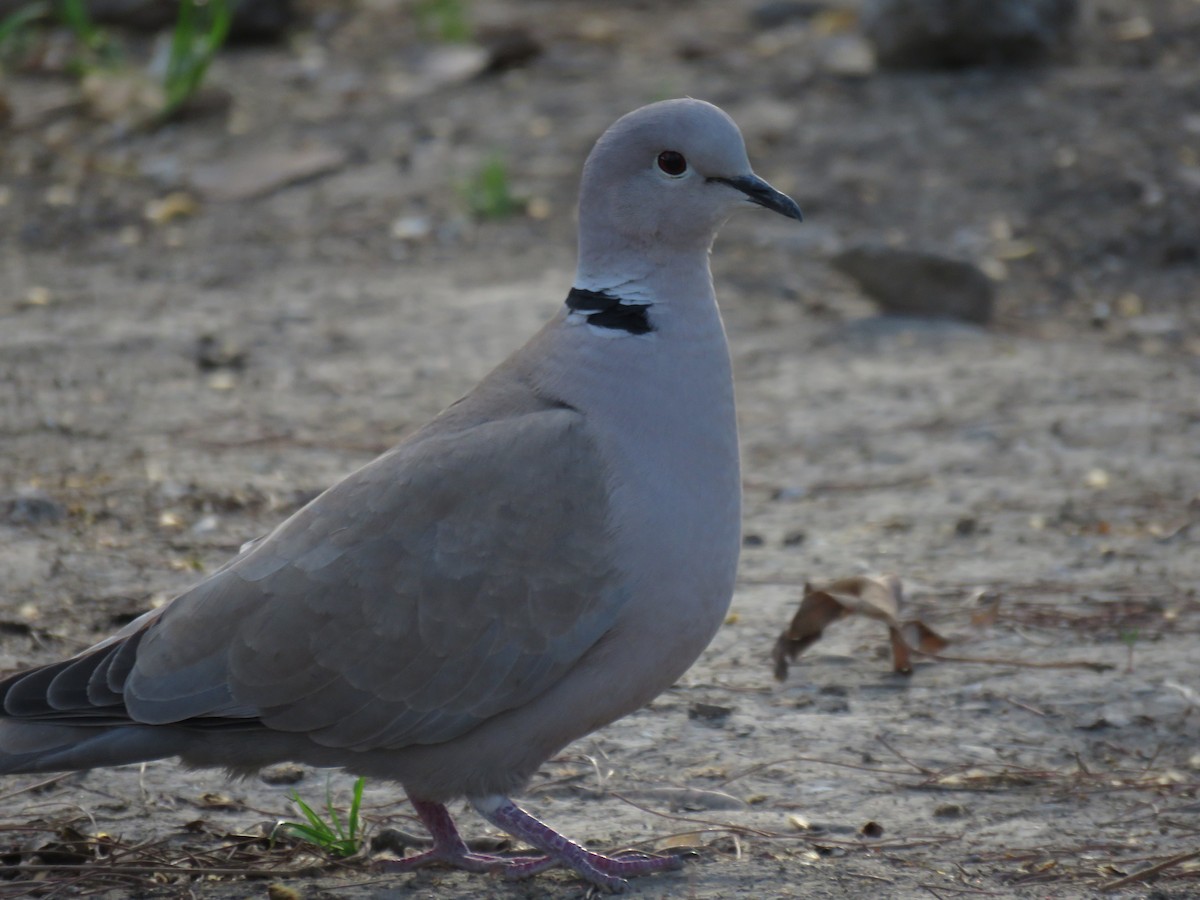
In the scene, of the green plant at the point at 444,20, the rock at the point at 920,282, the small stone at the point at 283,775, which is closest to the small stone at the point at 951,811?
the small stone at the point at 283,775

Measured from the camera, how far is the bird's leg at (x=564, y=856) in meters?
3.15

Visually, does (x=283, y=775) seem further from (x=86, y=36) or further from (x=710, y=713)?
(x=86, y=36)

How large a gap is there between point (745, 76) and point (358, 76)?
89.8 inches

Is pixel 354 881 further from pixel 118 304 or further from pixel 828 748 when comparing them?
pixel 118 304

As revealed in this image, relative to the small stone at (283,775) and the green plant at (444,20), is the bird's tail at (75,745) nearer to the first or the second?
the small stone at (283,775)

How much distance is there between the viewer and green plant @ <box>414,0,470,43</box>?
9914 mm

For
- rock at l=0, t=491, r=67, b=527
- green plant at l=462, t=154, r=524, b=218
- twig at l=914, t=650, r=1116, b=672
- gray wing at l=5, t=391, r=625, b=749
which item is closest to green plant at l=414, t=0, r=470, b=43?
green plant at l=462, t=154, r=524, b=218

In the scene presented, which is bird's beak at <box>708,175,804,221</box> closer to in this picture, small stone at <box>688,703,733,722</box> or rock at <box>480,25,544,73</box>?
small stone at <box>688,703,733,722</box>

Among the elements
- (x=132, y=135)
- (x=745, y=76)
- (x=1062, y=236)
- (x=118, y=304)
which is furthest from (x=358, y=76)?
(x=1062, y=236)

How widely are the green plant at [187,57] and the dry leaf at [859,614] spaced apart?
18.5 feet

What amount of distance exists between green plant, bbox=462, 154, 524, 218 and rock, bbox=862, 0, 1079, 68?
2323 millimetres

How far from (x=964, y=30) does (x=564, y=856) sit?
664 centimetres

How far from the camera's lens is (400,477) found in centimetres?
324

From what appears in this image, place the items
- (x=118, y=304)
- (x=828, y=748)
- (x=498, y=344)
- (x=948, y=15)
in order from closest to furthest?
(x=828, y=748) → (x=498, y=344) → (x=118, y=304) → (x=948, y=15)
